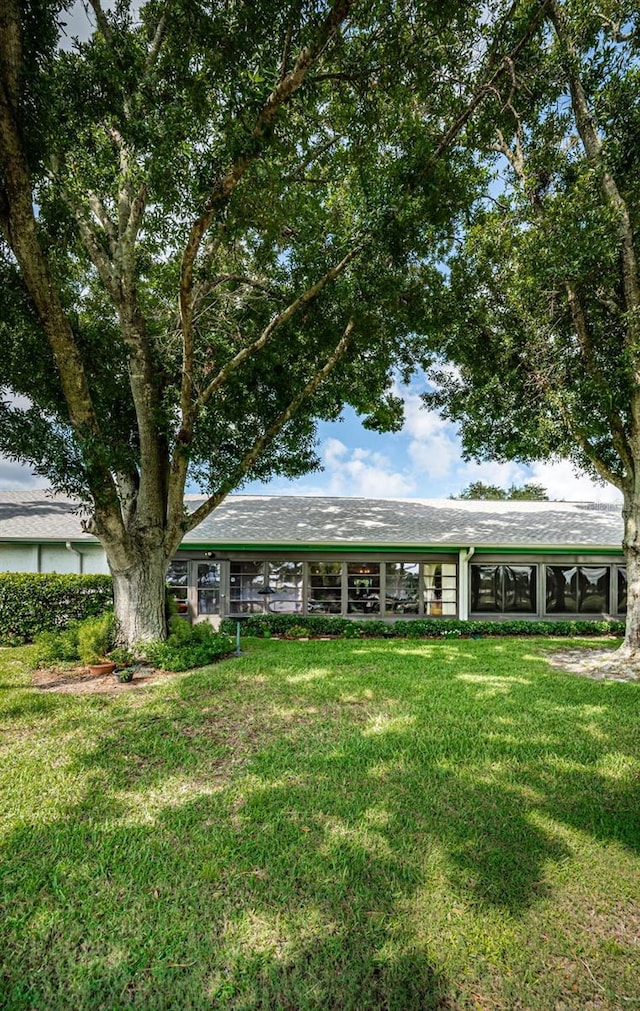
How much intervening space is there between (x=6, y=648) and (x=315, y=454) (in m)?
8.46

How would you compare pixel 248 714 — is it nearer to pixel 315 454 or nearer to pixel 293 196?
pixel 315 454

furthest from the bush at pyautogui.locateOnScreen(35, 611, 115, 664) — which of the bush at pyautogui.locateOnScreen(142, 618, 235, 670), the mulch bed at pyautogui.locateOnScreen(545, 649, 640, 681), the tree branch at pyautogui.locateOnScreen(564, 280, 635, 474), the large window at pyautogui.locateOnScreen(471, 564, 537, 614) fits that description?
the tree branch at pyautogui.locateOnScreen(564, 280, 635, 474)

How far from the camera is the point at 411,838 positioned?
3346 millimetres

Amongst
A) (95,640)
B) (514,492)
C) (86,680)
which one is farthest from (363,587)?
(514,492)

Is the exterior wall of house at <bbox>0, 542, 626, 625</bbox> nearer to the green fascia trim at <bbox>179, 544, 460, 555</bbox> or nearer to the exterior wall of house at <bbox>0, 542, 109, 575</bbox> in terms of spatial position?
the exterior wall of house at <bbox>0, 542, 109, 575</bbox>

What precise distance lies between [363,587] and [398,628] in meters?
1.69

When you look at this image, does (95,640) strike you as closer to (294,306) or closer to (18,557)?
(18,557)

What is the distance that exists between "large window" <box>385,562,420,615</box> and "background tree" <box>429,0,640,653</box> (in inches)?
164

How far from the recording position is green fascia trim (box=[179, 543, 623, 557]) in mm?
12180

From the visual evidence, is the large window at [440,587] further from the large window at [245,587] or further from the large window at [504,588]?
the large window at [245,587]

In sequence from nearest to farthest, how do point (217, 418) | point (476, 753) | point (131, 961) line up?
1. point (131, 961)
2. point (476, 753)
3. point (217, 418)

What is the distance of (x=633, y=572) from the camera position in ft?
30.1

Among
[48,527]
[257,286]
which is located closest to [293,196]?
[257,286]

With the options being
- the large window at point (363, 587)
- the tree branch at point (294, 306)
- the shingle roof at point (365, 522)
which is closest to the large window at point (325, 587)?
the large window at point (363, 587)
